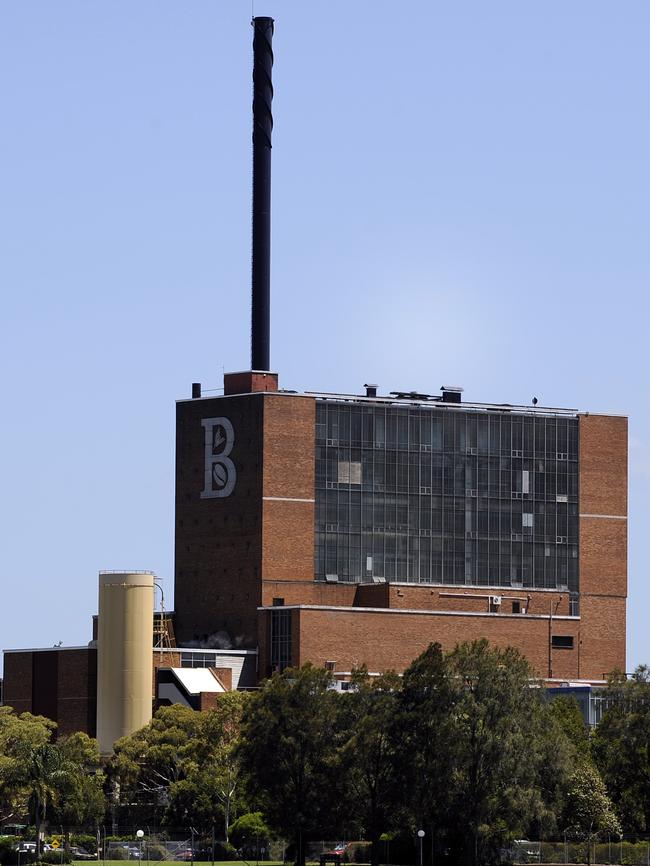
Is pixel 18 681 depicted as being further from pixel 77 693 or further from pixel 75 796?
pixel 75 796

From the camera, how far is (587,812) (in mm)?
148250

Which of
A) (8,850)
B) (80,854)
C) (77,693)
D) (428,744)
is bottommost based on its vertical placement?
(80,854)

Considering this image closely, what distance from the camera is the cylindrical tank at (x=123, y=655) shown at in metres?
180

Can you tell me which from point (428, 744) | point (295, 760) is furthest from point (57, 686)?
point (428, 744)

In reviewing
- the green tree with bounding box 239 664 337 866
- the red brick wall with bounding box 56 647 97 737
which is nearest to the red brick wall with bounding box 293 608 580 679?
the red brick wall with bounding box 56 647 97 737

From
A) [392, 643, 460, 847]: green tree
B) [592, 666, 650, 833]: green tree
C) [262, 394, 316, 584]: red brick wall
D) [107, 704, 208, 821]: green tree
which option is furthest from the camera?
[262, 394, 316, 584]: red brick wall

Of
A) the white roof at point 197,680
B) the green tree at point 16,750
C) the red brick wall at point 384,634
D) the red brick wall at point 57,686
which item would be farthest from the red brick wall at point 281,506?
the green tree at point 16,750

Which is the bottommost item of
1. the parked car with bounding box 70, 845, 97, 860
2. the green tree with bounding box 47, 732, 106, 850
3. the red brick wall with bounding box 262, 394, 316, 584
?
the parked car with bounding box 70, 845, 97, 860

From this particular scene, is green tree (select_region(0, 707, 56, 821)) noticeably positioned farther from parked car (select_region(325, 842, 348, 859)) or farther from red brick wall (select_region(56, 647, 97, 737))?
parked car (select_region(325, 842, 348, 859))

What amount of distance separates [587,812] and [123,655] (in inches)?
1853

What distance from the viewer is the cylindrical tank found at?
18012 centimetres

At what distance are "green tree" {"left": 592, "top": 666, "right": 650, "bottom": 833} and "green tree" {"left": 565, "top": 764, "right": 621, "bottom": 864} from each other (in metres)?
4.44

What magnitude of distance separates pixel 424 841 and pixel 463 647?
12.1 m

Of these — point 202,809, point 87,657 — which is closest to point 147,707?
point 87,657
